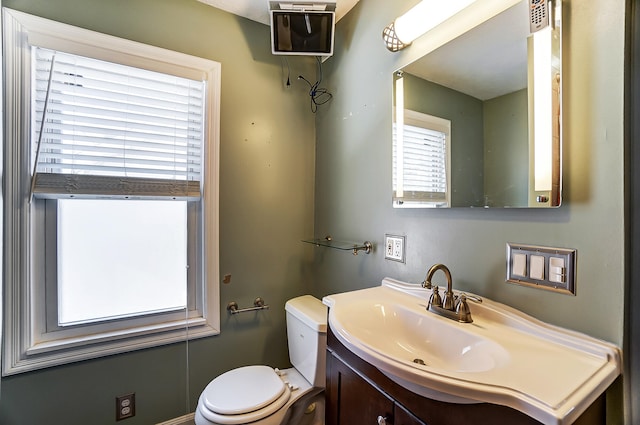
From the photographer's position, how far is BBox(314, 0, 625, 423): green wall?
70 centimetres

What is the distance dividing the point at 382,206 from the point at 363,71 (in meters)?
0.74

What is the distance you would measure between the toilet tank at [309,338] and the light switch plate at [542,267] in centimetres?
81

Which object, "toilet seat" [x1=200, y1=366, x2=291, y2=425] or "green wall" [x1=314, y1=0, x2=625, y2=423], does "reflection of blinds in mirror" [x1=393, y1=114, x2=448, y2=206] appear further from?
"toilet seat" [x1=200, y1=366, x2=291, y2=425]

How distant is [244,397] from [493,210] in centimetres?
125

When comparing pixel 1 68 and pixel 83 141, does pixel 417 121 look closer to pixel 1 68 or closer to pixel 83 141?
pixel 83 141

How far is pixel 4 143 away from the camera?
116cm

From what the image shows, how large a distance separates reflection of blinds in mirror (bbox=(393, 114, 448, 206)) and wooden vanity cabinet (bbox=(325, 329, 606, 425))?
67cm

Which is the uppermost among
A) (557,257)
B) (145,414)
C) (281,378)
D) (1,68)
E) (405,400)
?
(1,68)

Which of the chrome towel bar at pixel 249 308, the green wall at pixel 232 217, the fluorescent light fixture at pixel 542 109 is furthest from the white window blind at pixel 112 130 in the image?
the fluorescent light fixture at pixel 542 109

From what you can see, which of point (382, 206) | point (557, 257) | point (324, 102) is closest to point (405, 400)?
point (557, 257)

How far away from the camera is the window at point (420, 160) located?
111cm

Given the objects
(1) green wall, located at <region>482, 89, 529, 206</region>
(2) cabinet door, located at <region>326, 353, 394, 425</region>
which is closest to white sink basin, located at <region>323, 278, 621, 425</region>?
(2) cabinet door, located at <region>326, 353, 394, 425</region>

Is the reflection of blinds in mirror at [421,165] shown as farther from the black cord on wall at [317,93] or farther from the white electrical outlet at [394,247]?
the black cord on wall at [317,93]

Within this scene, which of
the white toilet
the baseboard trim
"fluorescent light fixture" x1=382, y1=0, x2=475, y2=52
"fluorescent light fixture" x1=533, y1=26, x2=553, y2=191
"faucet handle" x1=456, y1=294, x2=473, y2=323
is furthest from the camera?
the baseboard trim
